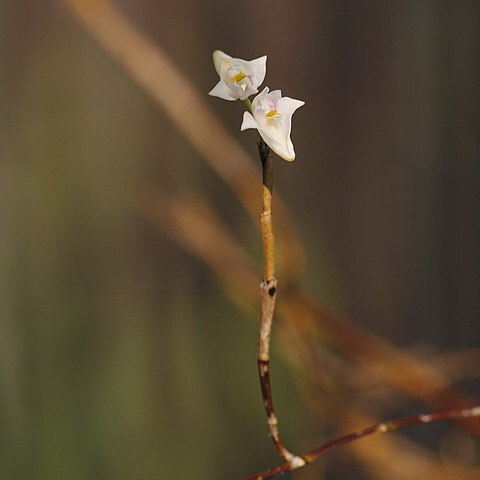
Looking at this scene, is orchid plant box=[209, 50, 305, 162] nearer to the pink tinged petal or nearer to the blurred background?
the pink tinged petal

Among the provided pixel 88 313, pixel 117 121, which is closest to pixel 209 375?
pixel 88 313

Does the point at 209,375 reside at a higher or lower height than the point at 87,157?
lower

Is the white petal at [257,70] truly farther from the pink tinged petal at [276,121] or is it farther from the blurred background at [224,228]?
the blurred background at [224,228]

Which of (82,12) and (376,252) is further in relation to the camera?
(376,252)

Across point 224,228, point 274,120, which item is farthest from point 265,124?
point 224,228

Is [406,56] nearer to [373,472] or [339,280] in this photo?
[339,280]

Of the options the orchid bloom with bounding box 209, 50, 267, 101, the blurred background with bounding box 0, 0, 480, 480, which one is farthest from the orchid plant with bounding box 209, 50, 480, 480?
the blurred background with bounding box 0, 0, 480, 480

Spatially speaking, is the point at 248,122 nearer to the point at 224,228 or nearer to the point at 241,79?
the point at 241,79
